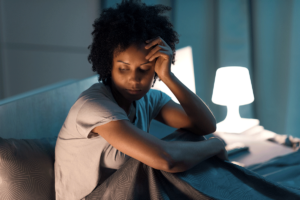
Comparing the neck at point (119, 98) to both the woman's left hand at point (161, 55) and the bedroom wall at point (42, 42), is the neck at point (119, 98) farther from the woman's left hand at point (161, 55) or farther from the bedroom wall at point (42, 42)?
the bedroom wall at point (42, 42)

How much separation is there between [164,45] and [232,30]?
181 cm

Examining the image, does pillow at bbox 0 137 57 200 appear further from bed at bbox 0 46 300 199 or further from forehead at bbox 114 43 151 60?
forehead at bbox 114 43 151 60

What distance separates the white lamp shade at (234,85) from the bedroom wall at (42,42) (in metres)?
1.25

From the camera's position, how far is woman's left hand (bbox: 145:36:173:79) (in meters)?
0.92

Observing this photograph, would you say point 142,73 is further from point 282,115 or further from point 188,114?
point 282,115

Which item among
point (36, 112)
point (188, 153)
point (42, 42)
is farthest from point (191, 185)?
point (42, 42)

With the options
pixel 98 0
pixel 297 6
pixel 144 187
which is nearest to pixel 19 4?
pixel 98 0

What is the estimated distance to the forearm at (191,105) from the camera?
106 cm

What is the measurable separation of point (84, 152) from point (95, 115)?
0.16m

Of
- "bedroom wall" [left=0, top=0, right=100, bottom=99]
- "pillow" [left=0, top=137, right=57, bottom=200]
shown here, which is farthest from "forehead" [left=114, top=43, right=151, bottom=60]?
"bedroom wall" [left=0, top=0, right=100, bottom=99]

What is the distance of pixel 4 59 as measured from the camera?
2100mm

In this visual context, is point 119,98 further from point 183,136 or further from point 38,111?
point 38,111

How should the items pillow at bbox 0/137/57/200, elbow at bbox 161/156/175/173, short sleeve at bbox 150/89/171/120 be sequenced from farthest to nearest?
short sleeve at bbox 150/89/171/120
pillow at bbox 0/137/57/200
elbow at bbox 161/156/175/173

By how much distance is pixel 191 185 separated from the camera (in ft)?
2.61
